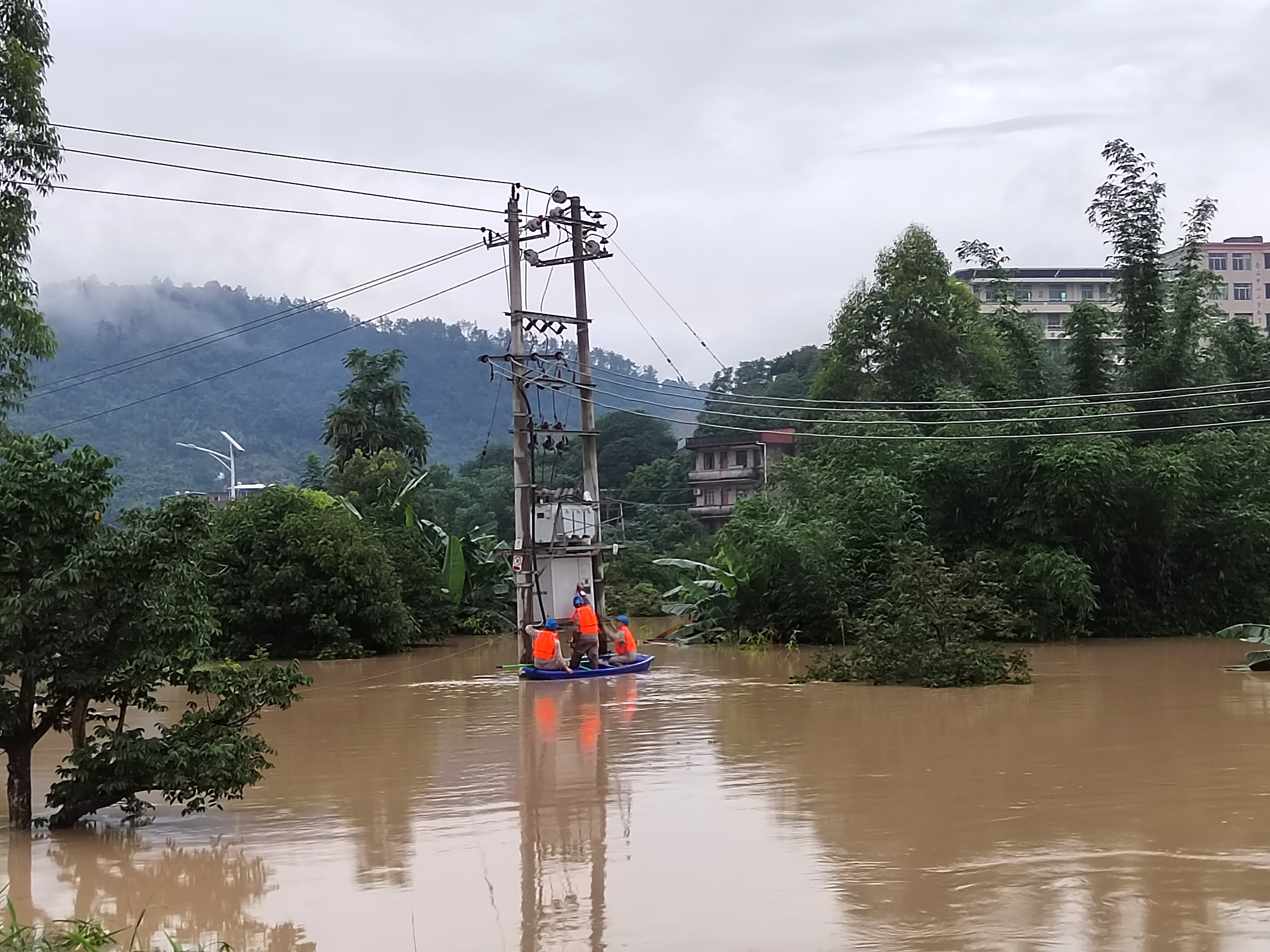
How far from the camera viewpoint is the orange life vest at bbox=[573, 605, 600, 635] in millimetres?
22984

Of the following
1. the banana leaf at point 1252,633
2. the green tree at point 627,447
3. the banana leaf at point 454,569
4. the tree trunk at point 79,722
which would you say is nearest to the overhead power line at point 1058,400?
the banana leaf at point 454,569

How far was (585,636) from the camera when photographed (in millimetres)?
23203

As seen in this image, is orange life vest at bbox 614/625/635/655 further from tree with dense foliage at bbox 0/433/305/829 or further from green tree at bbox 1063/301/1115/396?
tree with dense foliage at bbox 0/433/305/829

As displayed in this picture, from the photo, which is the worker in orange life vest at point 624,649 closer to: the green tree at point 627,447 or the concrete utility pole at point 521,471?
the concrete utility pole at point 521,471

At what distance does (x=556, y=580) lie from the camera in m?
27.1


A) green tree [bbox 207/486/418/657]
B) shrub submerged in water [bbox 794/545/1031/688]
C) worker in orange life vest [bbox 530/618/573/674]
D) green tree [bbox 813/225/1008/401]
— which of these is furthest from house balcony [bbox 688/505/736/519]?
shrub submerged in water [bbox 794/545/1031/688]

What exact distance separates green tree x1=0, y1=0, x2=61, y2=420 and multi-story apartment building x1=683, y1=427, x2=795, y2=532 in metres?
45.9

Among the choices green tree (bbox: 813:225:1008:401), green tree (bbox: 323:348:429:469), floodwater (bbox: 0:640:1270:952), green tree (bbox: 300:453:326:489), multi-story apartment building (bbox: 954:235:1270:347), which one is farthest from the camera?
Answer: multi-story apartment building (bbox: 954:235:1270:347)

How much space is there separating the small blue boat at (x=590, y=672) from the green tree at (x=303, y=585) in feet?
26.4

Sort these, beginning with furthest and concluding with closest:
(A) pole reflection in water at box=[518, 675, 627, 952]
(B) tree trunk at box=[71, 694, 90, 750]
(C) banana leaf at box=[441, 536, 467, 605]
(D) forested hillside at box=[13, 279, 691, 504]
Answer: (D) forested hillside at box=[13, 279, 691, 504]
(C) banana leaf at box=[441, 536, 467, 605]
(B) tree trunk at box=[71, 694, 90, 750]
(A) pole reflection in water at box=[518, 675, 627, 952]

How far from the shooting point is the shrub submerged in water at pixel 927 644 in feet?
65.3

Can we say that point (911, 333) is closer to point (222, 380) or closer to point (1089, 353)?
point (1089, 353)

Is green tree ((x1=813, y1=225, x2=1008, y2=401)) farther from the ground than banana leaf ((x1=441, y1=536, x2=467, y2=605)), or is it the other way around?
green tree ((x1=813, y1=225, x2=1008, y2=401))

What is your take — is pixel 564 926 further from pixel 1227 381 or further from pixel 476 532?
pixel 476 532
